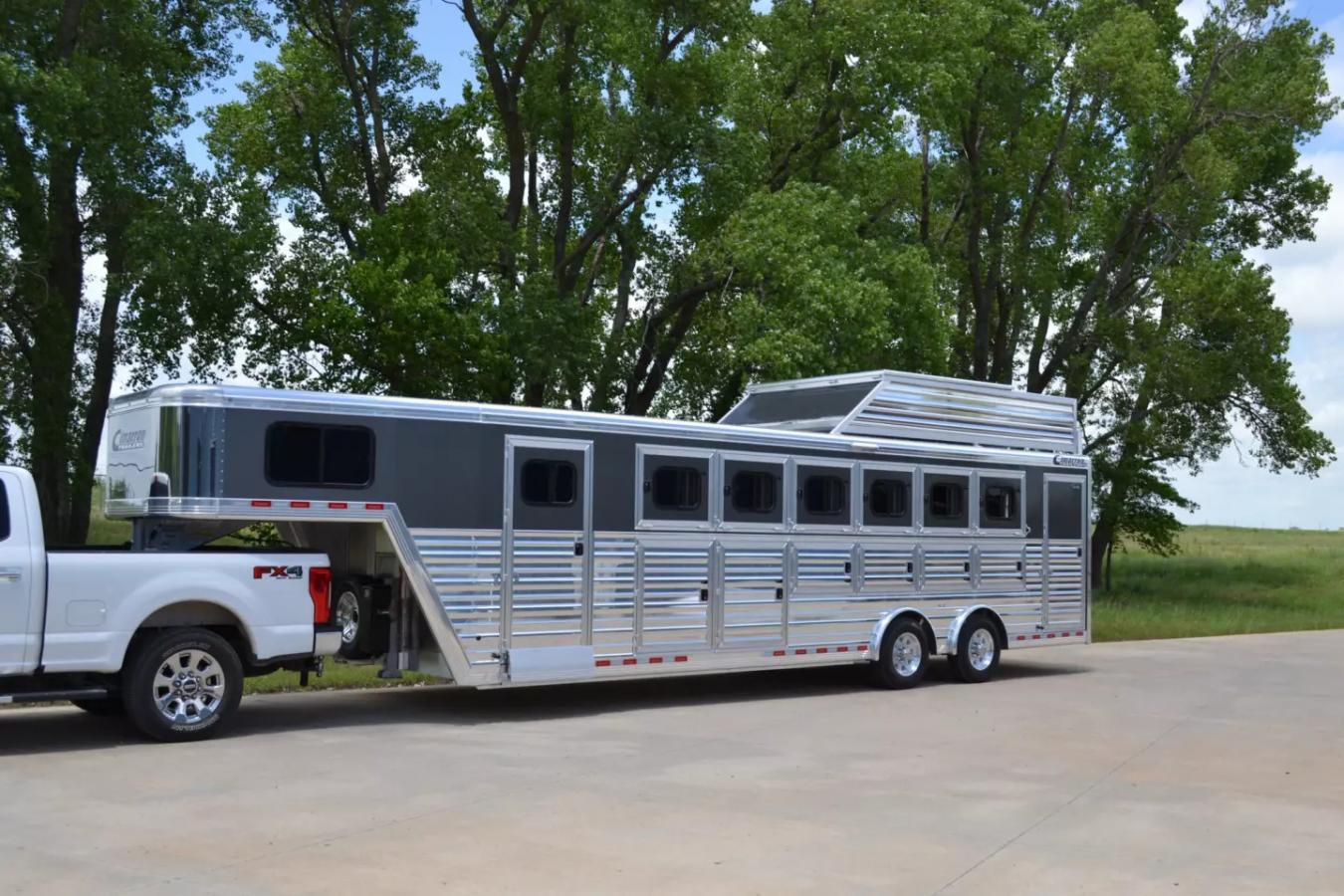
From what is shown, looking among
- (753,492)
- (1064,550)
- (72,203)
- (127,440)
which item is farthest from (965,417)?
(72,203)

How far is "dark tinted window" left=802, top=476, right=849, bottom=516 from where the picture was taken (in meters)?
15.2

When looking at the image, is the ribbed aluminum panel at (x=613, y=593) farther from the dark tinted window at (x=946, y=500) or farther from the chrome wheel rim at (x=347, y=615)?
the dark tinted window at (x=946, y=500)

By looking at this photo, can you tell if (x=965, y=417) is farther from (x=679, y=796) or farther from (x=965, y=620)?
(x=679, y=796)

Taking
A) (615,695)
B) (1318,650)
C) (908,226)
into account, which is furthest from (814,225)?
(615,695)

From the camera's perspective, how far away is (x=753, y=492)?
14.7 meters

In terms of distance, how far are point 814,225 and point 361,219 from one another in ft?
28.6

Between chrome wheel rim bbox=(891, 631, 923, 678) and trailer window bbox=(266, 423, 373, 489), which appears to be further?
chrome wheel rim bbox=(891, 631, 923, 678)

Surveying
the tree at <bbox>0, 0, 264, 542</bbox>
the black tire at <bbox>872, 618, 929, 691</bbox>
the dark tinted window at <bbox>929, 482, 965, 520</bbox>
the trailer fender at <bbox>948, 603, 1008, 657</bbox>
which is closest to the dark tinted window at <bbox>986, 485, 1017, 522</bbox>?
the dark tinted window at <bbox>929, 482, 965, 520</bbox>

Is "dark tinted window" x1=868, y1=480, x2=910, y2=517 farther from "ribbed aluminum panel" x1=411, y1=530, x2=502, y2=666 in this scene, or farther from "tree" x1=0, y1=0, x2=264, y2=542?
"tree" x1=0, y1=0, x2=264, y2=542

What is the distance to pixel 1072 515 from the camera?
Result: 1822 cm

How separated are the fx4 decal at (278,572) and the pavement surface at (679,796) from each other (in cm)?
127

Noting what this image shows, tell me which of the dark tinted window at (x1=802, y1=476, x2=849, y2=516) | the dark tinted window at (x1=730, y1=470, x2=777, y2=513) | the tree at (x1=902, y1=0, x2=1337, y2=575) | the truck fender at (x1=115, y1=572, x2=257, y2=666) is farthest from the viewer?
the tree at (x1=902, y1=0, x2=1337, y2=575)

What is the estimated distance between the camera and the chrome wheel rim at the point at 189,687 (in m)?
11.0

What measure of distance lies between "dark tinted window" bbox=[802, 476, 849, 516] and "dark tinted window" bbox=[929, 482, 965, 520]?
1411mm
